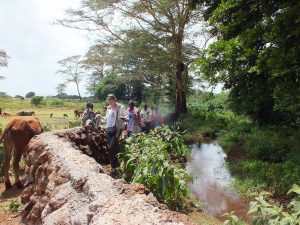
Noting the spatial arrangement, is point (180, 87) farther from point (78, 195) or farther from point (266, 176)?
point (78, 195)

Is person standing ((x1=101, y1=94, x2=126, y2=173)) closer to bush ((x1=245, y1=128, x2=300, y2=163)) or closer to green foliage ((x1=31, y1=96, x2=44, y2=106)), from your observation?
bush ((x1=245, y1=128, x2=300, y2=163))

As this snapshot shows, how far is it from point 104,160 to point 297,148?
5.15 meters

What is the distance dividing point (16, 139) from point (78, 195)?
4136 millimetres

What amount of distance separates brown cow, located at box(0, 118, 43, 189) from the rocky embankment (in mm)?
886


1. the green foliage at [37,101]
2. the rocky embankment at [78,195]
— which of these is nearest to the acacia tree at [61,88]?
the green foliage at [37,101]

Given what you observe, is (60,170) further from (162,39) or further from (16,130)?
(162,39)

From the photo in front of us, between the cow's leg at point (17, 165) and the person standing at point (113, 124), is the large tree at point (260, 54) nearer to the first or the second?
the person standing at point (113, 124)

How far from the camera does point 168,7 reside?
21719 millimetres

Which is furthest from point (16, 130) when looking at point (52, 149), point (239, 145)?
point (239, 145)

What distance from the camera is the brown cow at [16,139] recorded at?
748 centimetres

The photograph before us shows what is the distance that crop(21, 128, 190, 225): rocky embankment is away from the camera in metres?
3.03

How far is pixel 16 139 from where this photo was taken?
7590 mm

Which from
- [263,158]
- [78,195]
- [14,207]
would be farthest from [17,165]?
[263,158]

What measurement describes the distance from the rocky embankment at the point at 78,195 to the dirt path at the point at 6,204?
0.28 metres
